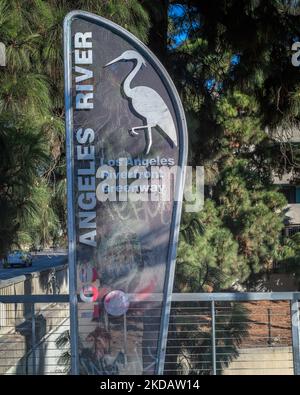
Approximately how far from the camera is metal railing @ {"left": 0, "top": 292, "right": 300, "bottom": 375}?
191 inches

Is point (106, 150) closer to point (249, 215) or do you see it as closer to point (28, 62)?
point (28, 62)

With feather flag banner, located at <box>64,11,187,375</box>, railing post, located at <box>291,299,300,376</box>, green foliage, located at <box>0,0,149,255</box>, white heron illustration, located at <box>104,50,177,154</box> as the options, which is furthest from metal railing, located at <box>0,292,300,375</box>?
white heron illustration, located at <box>104,50,177,154</box>

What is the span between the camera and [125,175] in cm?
452

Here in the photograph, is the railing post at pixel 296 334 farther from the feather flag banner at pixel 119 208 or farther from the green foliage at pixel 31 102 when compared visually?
the green foliage at pixel 31 102

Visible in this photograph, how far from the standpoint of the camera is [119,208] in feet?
14.9

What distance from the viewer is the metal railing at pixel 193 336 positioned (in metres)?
4.84

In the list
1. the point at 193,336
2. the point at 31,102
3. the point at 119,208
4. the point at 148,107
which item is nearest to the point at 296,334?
the point at 193,336

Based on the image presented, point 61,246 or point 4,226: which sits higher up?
point 4,226

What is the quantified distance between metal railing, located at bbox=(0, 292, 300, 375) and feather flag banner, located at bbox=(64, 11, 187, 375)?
0.35 ft

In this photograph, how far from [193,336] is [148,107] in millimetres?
2846

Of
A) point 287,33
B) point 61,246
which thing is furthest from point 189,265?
point 287,33

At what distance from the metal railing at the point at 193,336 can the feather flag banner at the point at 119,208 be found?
11 centimetres

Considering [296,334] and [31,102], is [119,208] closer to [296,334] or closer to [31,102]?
[31,102]
